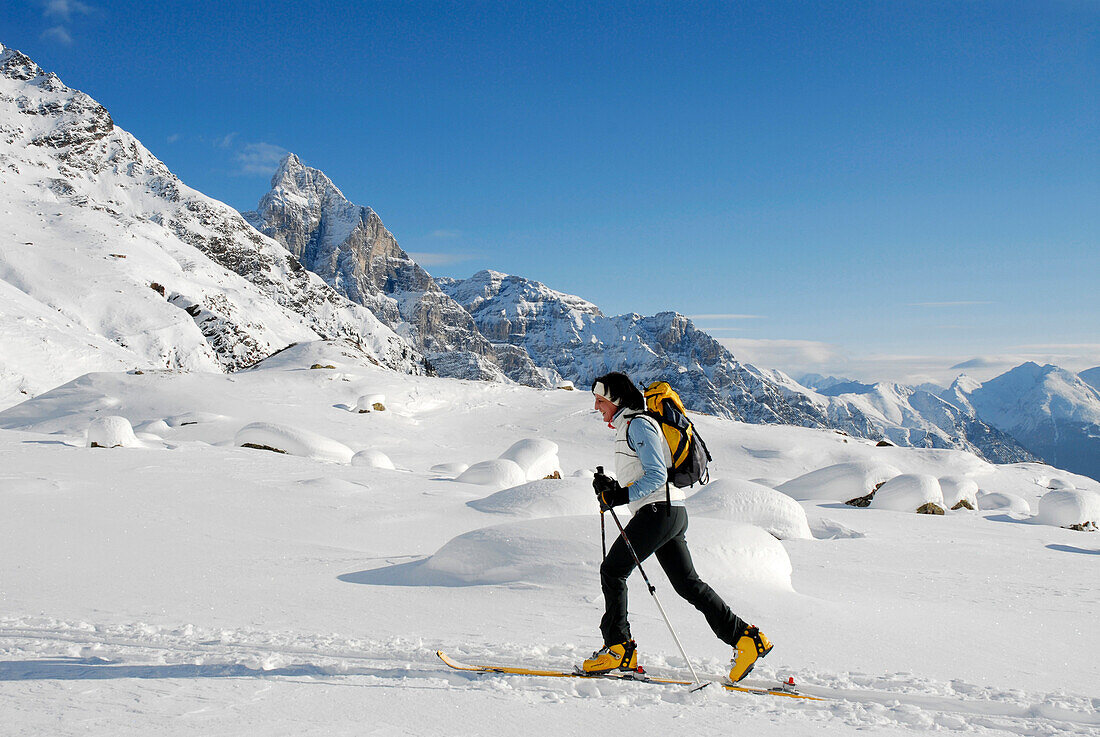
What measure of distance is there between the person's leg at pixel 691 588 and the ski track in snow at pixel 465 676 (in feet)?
1.24

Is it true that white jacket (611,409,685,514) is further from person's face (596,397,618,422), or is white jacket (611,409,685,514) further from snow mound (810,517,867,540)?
snow mound (810,517,867,540)

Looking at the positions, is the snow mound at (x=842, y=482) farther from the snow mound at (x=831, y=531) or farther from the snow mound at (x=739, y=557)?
the snow mound at (x=739, y=557)

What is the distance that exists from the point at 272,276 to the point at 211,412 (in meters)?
95.9

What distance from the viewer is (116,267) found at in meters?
66.2

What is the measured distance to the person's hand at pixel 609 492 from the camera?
4246mm

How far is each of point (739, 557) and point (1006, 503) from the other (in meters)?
19.9

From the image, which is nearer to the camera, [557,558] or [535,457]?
[557,558]

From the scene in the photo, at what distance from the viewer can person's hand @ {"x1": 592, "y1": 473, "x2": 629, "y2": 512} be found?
4246 millimetres

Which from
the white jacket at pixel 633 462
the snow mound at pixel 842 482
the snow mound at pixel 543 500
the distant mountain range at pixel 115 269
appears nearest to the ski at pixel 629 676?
the white jacket at pixel 633 462

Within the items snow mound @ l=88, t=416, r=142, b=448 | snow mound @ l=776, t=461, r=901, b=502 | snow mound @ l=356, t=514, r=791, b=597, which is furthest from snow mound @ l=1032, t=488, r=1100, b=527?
snow mound @ l=88, t=416, r=142, b=448

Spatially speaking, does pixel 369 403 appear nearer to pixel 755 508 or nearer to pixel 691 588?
pixel 755 508

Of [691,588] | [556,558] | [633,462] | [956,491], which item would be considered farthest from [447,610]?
[956,491]

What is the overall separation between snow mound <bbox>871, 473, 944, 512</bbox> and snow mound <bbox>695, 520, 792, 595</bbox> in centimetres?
1263

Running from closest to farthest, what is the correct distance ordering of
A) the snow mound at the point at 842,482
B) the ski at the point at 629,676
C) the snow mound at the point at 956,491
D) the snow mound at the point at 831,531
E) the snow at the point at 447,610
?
the snow at the point at 447,610 → the ski at the point at 629,676 → the snow mound at the point at 831,531 → the snow mound at the point at 842,482 → the snow mound at the point at 956,491
